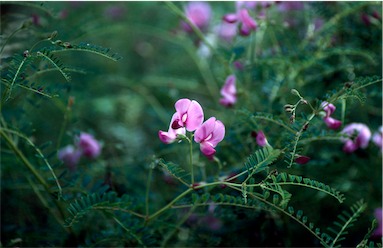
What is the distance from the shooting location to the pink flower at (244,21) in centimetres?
127

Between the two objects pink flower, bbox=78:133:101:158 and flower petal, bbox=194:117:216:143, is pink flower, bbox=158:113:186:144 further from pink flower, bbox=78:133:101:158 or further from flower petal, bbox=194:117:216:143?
pink flower, bbox=78:133:101:158

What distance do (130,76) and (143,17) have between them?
41 centimetres

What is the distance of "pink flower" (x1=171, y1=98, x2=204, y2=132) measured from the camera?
3.02 feet

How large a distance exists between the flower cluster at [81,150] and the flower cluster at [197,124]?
530mm

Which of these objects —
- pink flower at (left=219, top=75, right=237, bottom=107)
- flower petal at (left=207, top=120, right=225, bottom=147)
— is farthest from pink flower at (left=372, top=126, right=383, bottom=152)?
flower petal at (left=207, top=120, right=225, bottom=147)

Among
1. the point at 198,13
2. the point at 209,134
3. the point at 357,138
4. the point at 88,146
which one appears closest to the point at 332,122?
the point at 357,138

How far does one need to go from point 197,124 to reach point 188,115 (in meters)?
0.02

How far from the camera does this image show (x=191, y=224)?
1232 millimetres

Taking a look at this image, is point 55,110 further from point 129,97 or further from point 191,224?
point 191,224

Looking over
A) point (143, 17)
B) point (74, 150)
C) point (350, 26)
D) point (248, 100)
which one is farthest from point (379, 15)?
point (143, 17)

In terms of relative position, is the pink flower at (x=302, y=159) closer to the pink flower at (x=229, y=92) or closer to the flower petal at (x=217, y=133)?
the flower petal at (x=217, y=133)

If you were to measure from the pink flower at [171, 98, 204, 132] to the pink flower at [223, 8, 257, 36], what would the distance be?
0.41 m

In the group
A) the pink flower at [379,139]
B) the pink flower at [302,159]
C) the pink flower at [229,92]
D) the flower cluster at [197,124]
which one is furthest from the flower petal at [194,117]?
the pink flower at [379,139]

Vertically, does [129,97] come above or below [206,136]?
below
